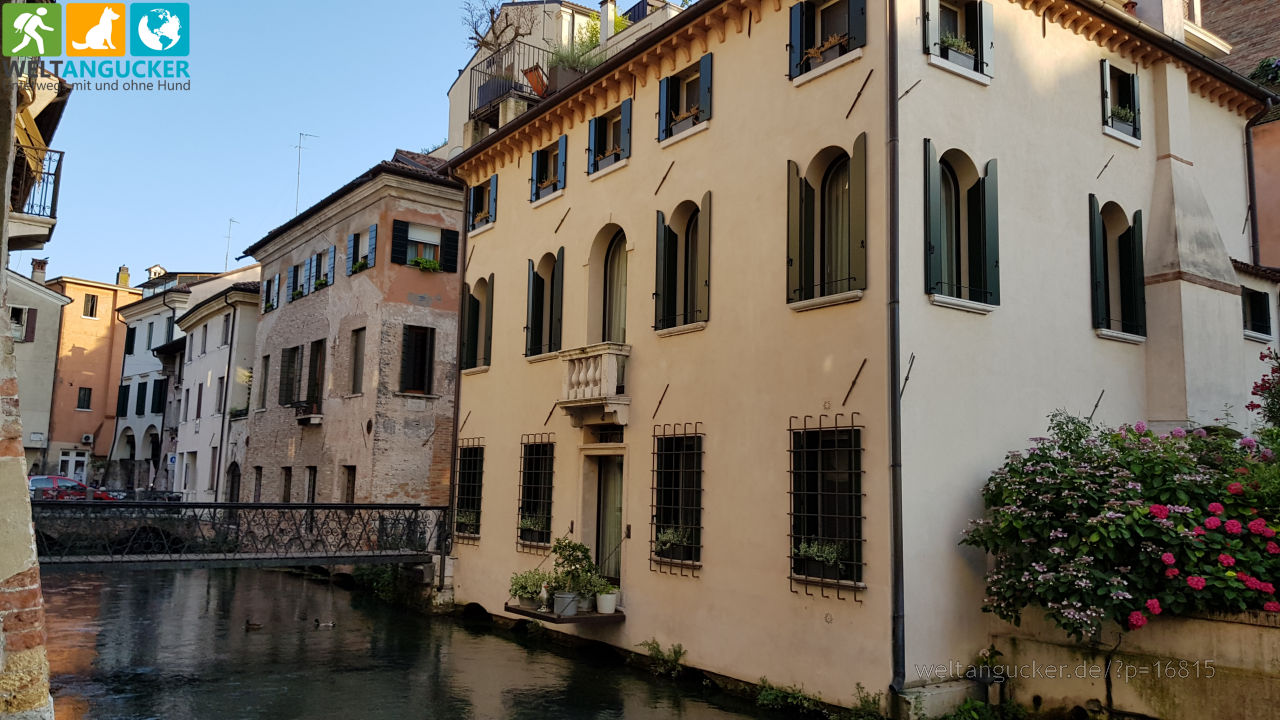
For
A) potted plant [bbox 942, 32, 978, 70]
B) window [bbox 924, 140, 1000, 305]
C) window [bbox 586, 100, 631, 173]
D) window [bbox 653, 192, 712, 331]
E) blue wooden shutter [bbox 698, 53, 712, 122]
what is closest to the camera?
window [bbox 924, 140, 1000, 305]

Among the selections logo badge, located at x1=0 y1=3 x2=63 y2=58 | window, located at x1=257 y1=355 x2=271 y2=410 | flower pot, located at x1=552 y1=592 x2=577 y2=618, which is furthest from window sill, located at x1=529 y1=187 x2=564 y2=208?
→ window, located at x1=257 y1=355 x2=271 y2=410

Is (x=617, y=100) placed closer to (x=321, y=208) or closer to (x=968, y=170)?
(x=968, y=170)

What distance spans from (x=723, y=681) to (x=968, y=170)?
681 cm

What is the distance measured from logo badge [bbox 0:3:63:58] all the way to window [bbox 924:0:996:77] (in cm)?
842

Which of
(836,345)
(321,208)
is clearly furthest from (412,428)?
(836,345)

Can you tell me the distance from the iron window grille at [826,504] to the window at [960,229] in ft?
6.41

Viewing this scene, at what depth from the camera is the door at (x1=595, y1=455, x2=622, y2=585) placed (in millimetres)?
14758

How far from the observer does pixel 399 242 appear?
71.6ft

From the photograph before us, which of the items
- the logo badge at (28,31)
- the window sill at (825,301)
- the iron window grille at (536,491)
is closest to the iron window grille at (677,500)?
the window sill at (825,301)

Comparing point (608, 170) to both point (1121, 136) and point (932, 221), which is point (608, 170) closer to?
point (932, 221)

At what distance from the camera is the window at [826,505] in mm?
10469

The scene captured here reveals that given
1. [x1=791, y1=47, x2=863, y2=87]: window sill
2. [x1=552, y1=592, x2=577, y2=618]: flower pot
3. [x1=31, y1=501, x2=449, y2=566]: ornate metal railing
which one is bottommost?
[x1=552, y1=592, x2=577, y2=618]: flower pot

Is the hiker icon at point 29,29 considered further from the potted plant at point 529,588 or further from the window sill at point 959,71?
the potted plant at point 529,588

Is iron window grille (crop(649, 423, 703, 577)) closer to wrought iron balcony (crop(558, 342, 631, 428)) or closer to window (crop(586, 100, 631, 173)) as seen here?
wrought iron balcony (crop(558, 342, 631, 428))
